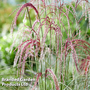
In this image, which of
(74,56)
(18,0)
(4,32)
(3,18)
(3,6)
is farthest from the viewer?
(18,0)

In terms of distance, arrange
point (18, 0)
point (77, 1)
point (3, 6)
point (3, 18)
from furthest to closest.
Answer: point (18, 0) → point (3, 6) → point (3, 18) → point (77, 1)

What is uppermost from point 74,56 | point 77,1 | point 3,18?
point 3,18

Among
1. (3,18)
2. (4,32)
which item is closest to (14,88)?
(4,32)

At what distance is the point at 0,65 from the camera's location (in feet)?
4.53

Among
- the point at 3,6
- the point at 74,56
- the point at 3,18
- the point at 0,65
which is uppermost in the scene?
the point at 3,6

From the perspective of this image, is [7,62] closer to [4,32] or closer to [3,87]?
[3,87]

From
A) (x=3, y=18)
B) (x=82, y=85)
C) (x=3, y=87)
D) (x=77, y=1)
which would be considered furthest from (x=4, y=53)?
(x=3, y=18)

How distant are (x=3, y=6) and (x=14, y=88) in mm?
3180

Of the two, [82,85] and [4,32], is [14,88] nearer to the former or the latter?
[82,85]

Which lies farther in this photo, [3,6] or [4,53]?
[3,6]

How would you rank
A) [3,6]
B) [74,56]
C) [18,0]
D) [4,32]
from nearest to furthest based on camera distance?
[74,56] → [4,32] → [3,6] → [18,0]

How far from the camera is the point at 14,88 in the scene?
69 cm

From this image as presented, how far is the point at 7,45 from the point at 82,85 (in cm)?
94

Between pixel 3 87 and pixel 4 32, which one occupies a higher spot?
pixel 4 32
